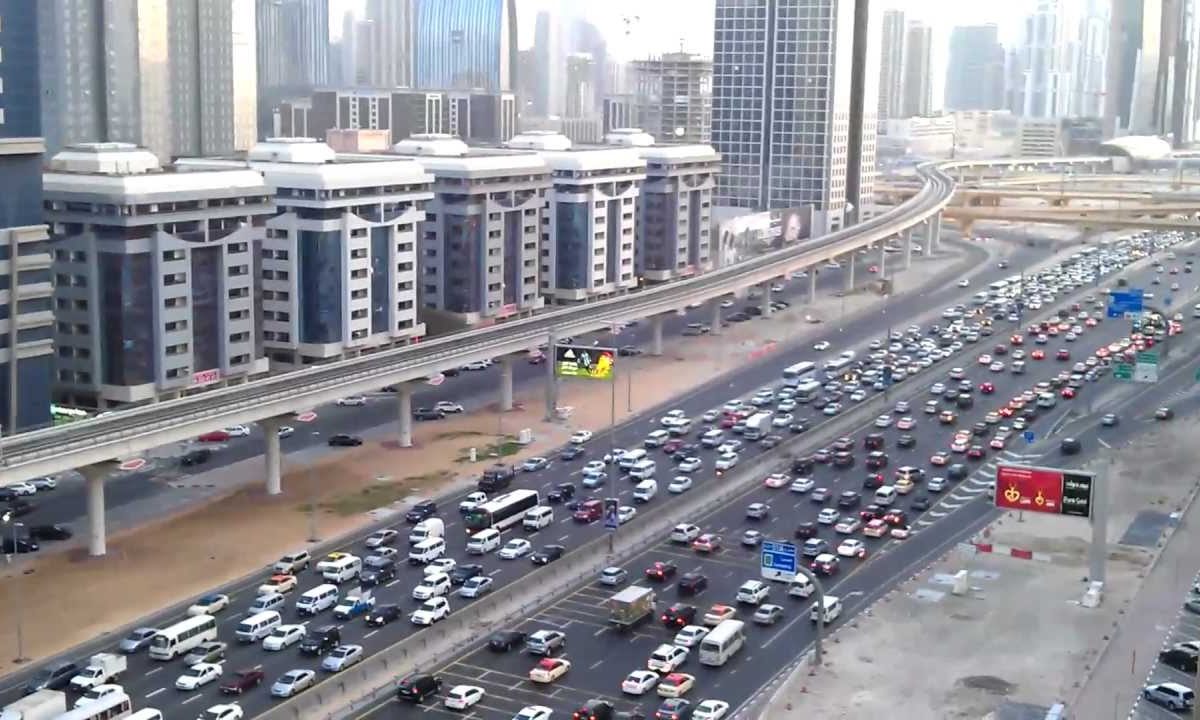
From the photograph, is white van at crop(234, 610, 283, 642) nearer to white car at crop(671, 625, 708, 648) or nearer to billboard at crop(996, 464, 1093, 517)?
white car at crop(671, 625, 708, 648)

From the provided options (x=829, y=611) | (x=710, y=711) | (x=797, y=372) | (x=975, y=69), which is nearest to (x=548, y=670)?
(x=710, y=711)

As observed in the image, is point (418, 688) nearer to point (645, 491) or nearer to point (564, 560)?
point (564, 560)

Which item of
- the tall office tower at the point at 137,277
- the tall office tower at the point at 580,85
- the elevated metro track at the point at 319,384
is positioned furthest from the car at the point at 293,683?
the tall office tower at the point at 580,85

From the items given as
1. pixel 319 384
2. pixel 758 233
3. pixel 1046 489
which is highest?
pixel 758 233

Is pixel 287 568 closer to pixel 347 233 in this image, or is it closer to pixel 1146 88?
pixel 347 233

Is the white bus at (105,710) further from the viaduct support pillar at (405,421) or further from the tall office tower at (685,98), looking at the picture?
the tall office tower at (685,98)

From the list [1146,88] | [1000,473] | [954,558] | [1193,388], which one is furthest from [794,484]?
[1146,88]

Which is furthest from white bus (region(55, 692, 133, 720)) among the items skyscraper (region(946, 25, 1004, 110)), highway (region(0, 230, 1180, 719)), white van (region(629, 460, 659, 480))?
skyscraper (region(946, 25, 1004, 110))
